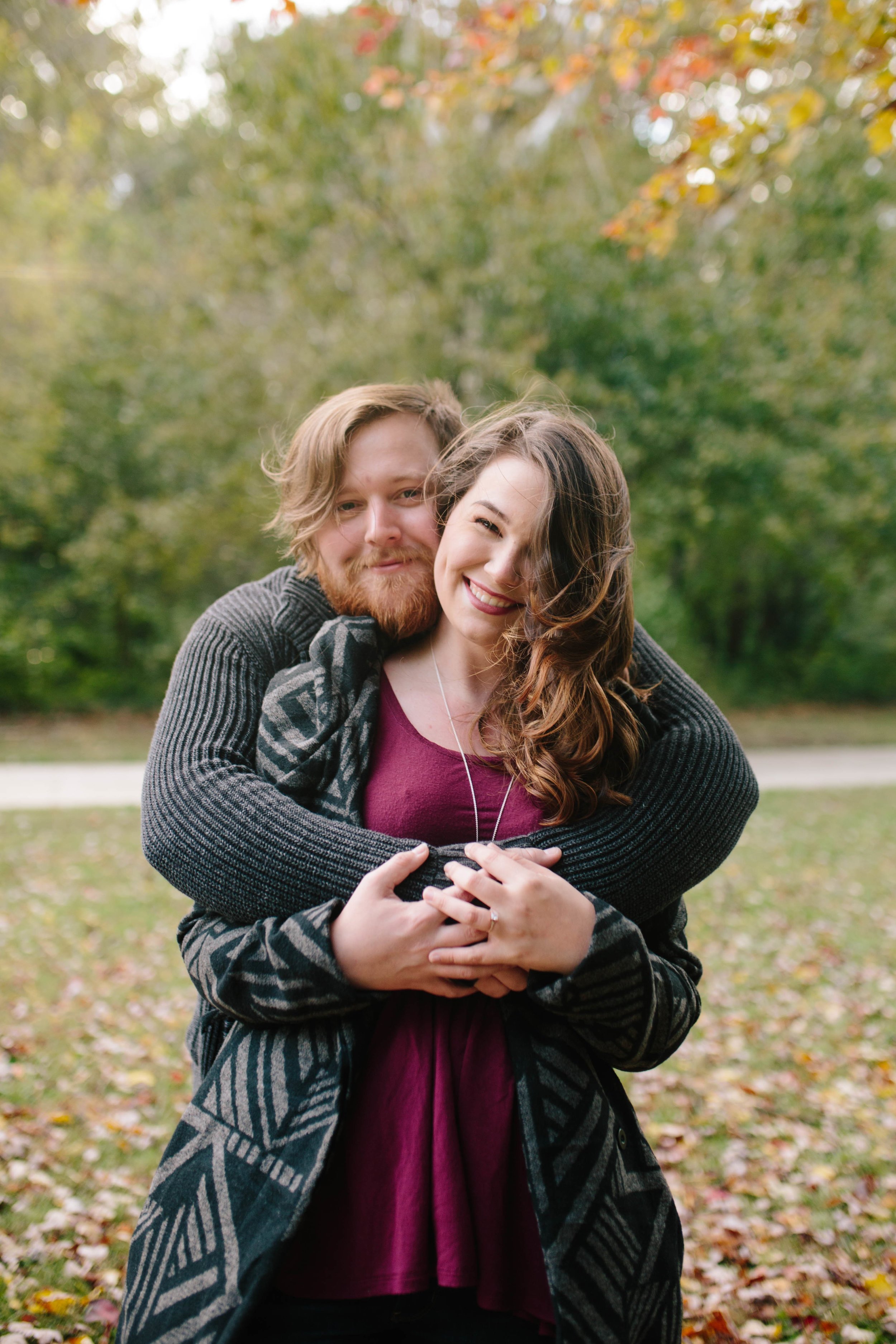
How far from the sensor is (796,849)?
30.7ft

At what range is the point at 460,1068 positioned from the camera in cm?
163

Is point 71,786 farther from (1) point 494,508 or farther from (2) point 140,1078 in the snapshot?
(1) point 494,508

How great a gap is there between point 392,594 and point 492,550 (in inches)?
13.3

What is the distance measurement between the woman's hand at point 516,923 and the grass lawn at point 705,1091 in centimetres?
218

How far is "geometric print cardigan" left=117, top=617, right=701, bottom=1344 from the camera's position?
5.01ft

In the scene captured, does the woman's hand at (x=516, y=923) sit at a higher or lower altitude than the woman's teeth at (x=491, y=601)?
lower

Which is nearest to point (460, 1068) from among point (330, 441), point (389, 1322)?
point (389, 1322)

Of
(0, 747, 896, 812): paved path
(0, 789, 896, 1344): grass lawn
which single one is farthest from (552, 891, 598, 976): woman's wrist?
(0, 747, 896, 812): paved path

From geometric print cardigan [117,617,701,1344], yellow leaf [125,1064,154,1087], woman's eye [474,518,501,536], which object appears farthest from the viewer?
yellow leaf [125,1064,154,1087]

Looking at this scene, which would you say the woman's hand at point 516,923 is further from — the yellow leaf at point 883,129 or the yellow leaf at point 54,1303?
the yellow leaf at point 883,129

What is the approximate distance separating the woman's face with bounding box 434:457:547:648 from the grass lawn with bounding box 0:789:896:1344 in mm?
2510

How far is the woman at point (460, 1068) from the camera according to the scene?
1.55m

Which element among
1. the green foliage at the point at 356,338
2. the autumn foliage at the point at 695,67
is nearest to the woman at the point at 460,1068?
the autumn foliage at the point at 695,67

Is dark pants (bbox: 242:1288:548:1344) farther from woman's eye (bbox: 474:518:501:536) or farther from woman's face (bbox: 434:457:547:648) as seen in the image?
woman's eye (bbox: 474:518:501:536)
